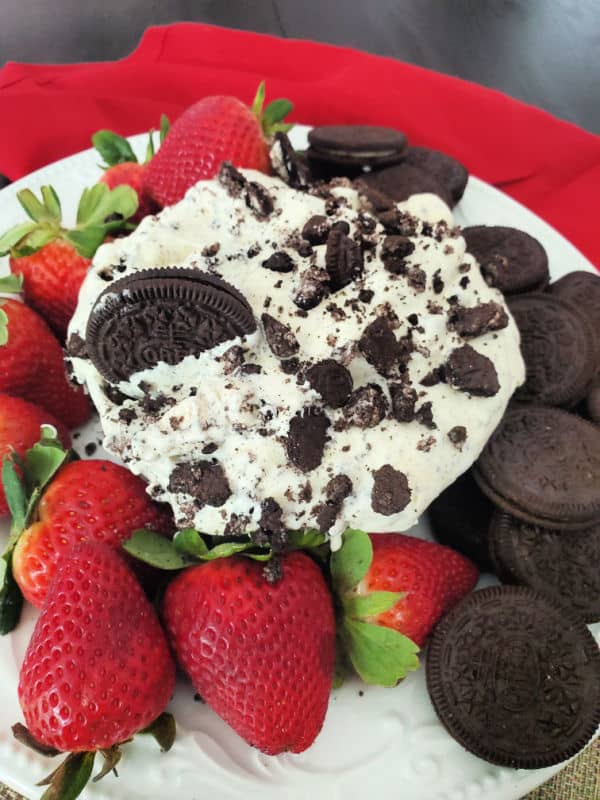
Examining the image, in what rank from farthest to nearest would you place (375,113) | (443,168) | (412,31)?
(412,31) → (375,113) → (443,168)

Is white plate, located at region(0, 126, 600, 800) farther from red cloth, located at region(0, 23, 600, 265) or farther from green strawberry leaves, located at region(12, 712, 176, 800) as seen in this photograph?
red cloth, located at region(0, 23, 600, 265)

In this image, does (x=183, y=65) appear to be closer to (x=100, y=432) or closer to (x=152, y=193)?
(x=152, y=193)

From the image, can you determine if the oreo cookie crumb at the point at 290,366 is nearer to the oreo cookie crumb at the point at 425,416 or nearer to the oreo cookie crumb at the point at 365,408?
the oreo cookie crumb at the point at 365,408

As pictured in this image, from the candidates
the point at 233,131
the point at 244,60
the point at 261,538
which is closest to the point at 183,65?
the point at 244,60

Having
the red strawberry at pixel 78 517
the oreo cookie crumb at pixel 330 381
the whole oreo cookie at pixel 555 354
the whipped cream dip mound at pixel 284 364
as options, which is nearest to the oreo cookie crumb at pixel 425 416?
the whipped cream dip mound at pixel 284 364

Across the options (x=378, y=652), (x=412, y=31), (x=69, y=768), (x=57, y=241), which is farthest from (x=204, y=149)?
(x=412, y=31)

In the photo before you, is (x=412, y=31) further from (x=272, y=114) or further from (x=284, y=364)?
(x=284, y=364)
